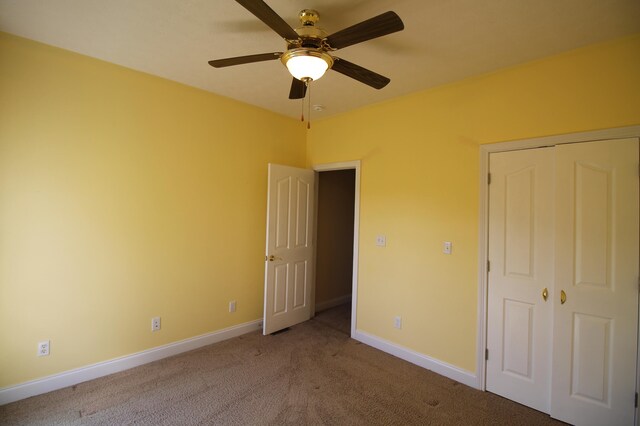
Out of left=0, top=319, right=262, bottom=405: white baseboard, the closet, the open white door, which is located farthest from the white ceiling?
left=0, top=319, right=262, bottom=405: white baseboard

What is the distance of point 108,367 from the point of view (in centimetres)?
255

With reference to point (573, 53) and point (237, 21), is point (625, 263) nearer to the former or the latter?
point (573, 53)

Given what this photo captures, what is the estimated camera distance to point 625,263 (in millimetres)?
1956

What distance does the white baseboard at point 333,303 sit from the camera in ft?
14.6

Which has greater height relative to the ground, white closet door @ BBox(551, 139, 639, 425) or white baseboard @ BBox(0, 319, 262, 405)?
white closet door @ BBox(551, 139, 639, 425)

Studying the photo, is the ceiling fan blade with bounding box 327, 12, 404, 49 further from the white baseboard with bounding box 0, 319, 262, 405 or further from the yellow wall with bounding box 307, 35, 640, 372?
the white baseboard with bounding box 0, 319, 262, 405

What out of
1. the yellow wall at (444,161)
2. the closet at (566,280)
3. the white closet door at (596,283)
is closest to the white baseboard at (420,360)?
the yellow wall at (444,161)

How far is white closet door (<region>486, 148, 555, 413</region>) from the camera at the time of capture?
7.39 feet

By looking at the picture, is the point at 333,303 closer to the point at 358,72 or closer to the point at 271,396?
the point at 271,396

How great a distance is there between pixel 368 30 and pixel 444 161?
1.72m

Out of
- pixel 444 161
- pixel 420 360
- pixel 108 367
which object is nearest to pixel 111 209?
pixel 108 367

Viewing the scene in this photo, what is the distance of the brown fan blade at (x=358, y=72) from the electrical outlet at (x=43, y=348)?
304 cm

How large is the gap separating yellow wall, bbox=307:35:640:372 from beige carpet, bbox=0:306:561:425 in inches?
16.3

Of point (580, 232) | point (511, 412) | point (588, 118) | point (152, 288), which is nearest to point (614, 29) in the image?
point (588, 118)
